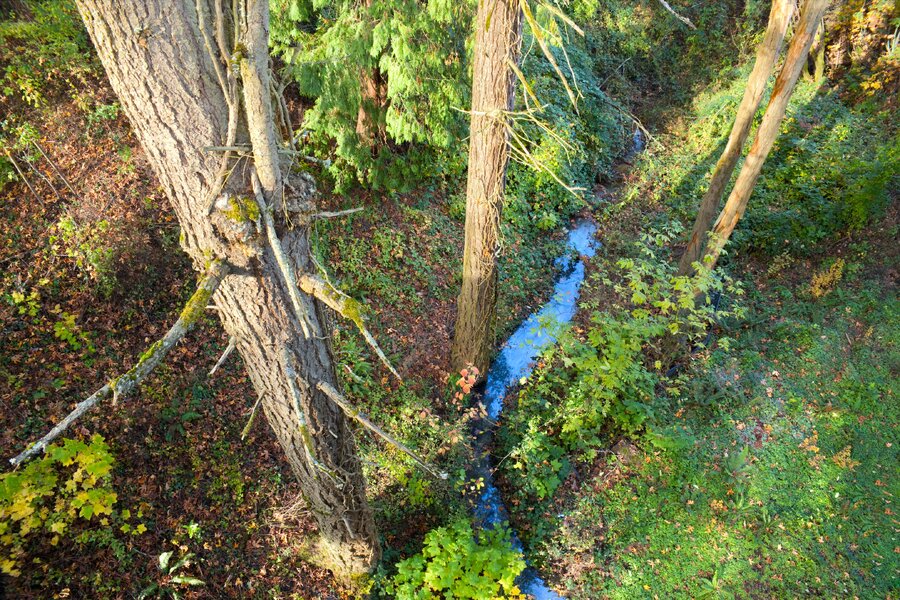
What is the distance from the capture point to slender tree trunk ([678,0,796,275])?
225 inches

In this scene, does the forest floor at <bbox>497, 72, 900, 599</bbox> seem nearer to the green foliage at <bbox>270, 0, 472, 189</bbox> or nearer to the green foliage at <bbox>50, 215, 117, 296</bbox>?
the green foliage at <bbox>270, 0, 472, 189</bbox>

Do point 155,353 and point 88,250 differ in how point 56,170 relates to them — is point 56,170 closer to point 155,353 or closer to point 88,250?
point 88,250

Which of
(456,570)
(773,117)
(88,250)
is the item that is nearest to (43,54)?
(88,250)

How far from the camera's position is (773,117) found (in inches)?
240

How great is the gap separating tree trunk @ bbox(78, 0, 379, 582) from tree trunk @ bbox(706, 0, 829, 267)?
21.2ft

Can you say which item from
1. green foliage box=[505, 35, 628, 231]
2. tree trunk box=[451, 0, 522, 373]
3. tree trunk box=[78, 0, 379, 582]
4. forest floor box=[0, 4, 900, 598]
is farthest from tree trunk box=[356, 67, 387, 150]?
tree trunk box=[78, 0, 379, 582]

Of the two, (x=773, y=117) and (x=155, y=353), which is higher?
(x=773, y=117)

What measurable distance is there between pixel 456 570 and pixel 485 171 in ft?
14.3

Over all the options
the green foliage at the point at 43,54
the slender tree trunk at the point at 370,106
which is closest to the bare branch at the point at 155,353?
the slender tree trunk at the point at 370,106

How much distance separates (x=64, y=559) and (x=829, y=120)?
16811 millimetres

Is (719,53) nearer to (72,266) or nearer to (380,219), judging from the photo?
(380,219)

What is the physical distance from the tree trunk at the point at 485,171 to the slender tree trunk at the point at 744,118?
3.64 metres

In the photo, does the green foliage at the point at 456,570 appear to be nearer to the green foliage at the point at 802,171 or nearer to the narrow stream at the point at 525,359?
the narrow stream at the point at 525,359

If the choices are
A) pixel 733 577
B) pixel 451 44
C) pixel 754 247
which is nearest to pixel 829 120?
pixel 754 247
